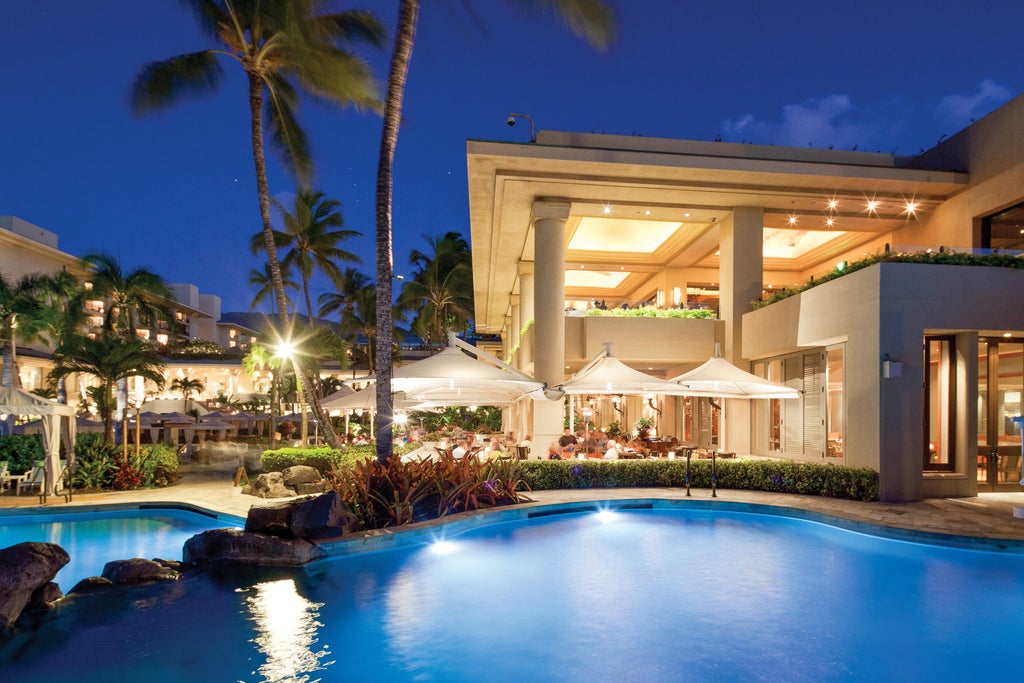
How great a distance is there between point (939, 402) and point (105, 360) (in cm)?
1877

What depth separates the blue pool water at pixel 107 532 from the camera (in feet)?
33.1

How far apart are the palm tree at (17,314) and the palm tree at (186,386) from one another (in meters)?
18.8

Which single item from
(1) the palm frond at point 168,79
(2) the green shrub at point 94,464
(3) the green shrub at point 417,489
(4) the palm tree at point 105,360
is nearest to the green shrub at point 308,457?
(2) the green shrub at point 94,464

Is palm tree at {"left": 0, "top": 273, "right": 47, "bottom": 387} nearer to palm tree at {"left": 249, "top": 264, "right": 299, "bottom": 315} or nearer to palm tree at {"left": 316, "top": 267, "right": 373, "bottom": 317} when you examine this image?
palm tree at {"left": 249, "top": 264, "right": 299, "bottom": 315}

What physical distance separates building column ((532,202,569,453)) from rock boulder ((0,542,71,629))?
1213 centimetres

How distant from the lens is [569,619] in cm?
709

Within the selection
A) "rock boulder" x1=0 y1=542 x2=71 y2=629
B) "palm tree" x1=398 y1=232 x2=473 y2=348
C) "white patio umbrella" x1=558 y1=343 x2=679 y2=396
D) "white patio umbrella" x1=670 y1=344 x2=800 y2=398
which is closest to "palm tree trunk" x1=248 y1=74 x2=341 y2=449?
"white patio umbrella" x1=558 y1=343 x2=679 y2=396

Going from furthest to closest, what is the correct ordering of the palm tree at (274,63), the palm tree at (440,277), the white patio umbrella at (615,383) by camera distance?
the palm tree at (440,277) → the palm tree at (274,63) → the white patio umbrella at (615,383)

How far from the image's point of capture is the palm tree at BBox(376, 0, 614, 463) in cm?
1128

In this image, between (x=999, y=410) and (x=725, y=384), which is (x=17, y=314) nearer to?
(x=725, y=384)

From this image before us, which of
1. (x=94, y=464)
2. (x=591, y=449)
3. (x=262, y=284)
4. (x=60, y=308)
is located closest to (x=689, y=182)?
(x=591, y=449)

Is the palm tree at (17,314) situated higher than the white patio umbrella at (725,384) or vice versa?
A: the palm tree at (17,314)

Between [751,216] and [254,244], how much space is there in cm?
2476

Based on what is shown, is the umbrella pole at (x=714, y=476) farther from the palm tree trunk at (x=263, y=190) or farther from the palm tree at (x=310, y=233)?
the palm tree at (x=310, y=233)
